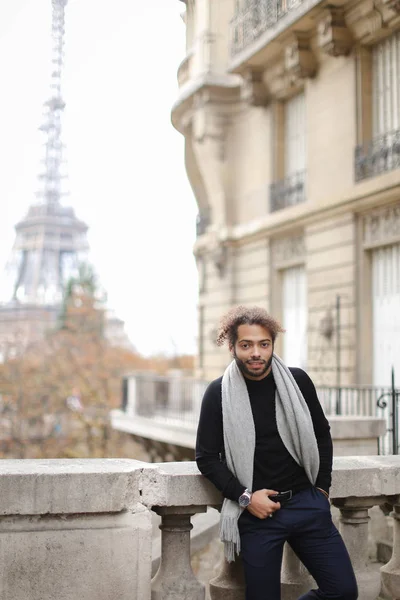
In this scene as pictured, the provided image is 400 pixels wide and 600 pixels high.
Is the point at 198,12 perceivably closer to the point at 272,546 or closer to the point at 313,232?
the point at 313,232

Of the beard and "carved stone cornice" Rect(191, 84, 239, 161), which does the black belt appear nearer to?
the beard

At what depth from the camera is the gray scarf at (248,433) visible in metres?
3.49

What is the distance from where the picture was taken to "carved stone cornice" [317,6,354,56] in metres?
14.6

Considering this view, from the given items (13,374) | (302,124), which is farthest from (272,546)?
(13,374)

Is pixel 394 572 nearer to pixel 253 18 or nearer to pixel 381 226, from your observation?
pixel 381 226

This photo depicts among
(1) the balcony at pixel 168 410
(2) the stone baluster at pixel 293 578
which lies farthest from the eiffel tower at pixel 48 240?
(2) the stone baluster at pixel 293 578

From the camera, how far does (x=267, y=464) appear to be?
355 centimetres

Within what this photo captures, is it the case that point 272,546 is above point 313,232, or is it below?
below

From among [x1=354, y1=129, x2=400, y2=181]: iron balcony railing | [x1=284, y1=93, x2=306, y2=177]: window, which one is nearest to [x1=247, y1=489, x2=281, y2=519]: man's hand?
[x1=354, y1=129, x2=400, y2=181]: iron balcony railing

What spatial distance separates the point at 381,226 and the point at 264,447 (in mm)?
11288

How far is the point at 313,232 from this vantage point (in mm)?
16094

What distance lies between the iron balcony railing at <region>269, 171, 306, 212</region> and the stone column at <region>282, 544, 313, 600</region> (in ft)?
43.8

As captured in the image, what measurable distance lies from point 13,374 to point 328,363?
20.2 m

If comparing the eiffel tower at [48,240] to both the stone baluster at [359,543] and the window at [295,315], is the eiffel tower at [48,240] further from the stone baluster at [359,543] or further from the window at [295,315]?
the stone baluster at [359,543]
